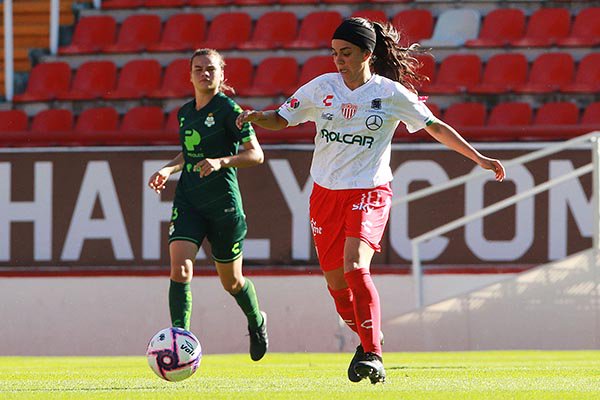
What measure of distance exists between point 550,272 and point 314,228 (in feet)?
15.0

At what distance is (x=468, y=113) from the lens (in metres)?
14.8

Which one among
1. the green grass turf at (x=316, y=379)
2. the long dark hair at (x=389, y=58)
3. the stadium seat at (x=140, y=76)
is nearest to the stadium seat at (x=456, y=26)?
the stadium seat at (x=140, y=76)

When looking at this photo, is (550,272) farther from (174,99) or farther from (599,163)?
(174,99)

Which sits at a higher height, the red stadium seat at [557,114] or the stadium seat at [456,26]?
the stadium seat at [456,26]

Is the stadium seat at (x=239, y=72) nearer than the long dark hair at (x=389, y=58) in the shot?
No

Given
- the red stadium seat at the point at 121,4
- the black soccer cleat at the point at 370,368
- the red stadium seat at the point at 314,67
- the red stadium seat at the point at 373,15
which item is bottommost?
the black soccer cleat at the point at 370,368

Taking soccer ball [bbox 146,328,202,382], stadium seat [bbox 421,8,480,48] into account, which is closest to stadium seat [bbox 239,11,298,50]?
stadium seat [bbox 421,8,480,48]

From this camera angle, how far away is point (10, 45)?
1559 centimetres

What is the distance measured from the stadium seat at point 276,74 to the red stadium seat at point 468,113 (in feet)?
6.72

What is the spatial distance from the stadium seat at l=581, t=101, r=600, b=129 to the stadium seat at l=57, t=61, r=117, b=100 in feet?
18.8

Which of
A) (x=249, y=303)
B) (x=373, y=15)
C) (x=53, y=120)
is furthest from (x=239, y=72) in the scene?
(x=249, y=303)

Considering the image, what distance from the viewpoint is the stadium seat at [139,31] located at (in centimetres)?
1770

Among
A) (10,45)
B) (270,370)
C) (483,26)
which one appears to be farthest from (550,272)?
(10,45)

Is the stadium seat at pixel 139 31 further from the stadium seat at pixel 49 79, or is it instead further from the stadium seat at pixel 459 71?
the stadium seat at pixel 459 71
